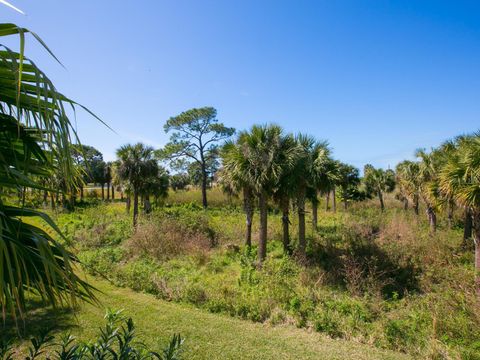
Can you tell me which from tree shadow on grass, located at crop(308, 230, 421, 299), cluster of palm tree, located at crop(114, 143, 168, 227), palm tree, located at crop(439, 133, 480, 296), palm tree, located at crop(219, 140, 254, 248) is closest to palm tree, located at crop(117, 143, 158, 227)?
cluster of palm tree, located at crop(114, 143, 168, 227)

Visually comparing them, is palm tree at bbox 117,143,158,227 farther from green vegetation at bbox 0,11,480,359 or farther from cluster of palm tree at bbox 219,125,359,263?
cluster of palm tree at bbox 219,125,359,263

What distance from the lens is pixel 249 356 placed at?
17.2ft

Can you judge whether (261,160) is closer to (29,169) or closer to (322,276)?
(322,276)

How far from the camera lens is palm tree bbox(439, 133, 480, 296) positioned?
25.5 ft

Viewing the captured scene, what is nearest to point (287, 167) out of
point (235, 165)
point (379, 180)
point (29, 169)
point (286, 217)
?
point (235, 165)

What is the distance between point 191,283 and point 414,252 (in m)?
8.33

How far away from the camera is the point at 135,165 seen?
18.1 m

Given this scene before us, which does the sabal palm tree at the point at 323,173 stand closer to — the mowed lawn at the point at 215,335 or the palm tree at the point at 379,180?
the mowed lawn at the point at 215,335

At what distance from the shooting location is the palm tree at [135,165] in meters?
18.0

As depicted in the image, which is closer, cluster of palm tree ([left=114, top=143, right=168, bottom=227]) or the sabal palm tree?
the sabal palm tree

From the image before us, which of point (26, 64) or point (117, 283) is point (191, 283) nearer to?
point (117, 283)

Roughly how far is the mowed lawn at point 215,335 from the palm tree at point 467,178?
4451 mm

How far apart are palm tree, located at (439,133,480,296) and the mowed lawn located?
175 inches

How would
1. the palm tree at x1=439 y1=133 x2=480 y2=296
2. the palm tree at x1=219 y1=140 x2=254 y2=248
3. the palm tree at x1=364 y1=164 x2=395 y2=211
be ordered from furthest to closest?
the palm tree at x1=364 y1=164 x2=395 y2=211
the palm tree at x1=219 y1=140 x2=254 y2=248
the palm tree at x1=439 y1=133 x2=480 y2=296
